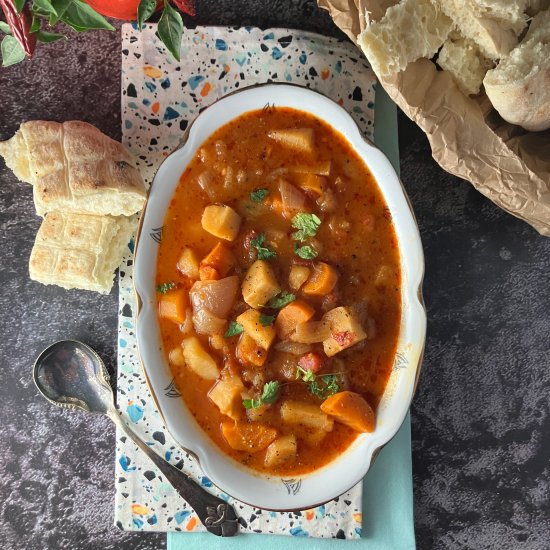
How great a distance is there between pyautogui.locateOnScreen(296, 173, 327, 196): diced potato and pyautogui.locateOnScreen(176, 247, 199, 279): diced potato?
69 centimetres

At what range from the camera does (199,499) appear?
362cm

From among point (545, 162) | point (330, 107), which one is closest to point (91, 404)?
point (330, 107)

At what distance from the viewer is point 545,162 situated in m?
3.17

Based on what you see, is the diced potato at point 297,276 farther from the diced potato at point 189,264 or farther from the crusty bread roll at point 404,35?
the crusty bread roll at point 404,35

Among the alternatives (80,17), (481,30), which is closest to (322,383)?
(481,30)

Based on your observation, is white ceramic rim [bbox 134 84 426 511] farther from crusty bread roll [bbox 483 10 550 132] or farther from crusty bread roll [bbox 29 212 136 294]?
crusty bread roll [bbox 483 10 550 132]

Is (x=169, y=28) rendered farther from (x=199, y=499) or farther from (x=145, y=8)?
(x=199, y=499)

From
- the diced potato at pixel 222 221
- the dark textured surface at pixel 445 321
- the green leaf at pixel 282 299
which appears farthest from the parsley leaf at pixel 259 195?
the dark textured surface at pixel 445 321

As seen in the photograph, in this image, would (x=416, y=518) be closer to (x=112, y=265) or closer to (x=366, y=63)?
(x=112, y=265)

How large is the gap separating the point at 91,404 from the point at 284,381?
3.91ft

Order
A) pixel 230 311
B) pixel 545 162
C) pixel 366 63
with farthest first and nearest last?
pixel 366 63, pixel 230 311, pixel 545 162

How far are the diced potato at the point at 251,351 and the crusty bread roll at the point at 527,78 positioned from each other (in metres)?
1.69

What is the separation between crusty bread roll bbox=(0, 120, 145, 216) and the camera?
338cm

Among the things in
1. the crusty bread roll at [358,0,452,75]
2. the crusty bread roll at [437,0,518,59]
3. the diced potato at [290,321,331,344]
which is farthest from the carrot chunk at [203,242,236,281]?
the crusty bread roll at [437,0,518,59]
